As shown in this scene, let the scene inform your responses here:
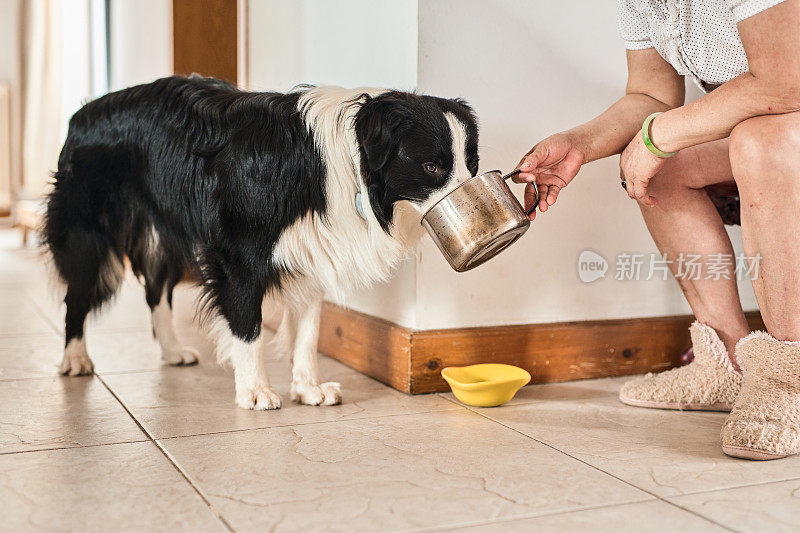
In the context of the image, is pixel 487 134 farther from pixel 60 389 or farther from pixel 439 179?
pixel 60 389

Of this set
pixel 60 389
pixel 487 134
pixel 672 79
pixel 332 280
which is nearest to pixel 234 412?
pixel 332 280

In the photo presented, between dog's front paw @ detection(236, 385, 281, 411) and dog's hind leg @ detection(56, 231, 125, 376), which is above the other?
dog's hind leg @ detection(56, 231, 125, 376)

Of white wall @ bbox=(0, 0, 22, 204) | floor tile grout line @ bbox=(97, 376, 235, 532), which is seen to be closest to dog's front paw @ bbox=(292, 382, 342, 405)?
floor tile grout line @ bbox=(97, 376, 235, 532)

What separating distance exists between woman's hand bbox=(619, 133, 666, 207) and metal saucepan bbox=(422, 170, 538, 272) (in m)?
0.24

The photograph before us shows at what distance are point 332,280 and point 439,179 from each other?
342 mm

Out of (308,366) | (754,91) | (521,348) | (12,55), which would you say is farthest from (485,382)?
(12,55)

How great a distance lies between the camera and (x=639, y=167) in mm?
1499

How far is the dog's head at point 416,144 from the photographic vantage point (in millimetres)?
1458

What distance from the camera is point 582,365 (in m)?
1.97

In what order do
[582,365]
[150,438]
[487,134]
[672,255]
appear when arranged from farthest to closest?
[582,365], [487,134], [672,255], [150,438]

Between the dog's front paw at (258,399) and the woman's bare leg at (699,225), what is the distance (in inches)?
35.3

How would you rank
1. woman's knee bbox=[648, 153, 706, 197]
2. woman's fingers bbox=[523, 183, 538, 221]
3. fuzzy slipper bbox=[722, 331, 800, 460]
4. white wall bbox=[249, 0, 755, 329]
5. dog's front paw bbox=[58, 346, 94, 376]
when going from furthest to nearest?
dog's front paw bbox=[58, 346, 94, 376] → white wall bbox=[249, 0, 755, 329] → woman's knee bbox=[648, 153, 706, 197] → woman's fingers bbox=[523, 183, 538, 221] → fuzzy slipper bbox=[722, 331, 800, 460]

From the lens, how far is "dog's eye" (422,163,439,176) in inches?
57.4

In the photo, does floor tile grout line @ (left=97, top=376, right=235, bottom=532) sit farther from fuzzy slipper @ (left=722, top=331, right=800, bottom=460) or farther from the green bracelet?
the green bracelet
